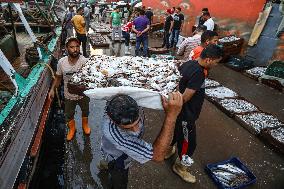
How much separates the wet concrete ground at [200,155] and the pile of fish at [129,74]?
1.53 metres

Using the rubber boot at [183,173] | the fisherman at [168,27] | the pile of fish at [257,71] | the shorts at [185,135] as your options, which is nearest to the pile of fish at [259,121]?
the rubber boot at [183,173]

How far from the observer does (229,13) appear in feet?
31.9

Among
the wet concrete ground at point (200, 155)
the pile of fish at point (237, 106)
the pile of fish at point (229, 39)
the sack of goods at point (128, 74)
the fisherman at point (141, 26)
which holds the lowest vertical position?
the wet concrete ground at point (200, 155)

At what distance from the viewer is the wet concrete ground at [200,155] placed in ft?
12.5

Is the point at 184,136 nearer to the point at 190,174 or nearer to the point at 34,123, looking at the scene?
the point at 190,174

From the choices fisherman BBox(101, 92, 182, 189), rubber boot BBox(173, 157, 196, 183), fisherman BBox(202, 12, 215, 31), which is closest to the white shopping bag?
fisherman BBox(101, 92, 182, 189)

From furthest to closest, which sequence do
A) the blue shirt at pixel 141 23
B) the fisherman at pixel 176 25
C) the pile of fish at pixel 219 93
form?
the fisherman at pixel 176 25
the blue shirt at pixel 141 23
the pile of fish at pixel 219 93

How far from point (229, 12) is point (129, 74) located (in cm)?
784

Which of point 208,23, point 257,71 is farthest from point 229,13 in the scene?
point 257,71

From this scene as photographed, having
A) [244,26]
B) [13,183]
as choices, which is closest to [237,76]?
[244,26]

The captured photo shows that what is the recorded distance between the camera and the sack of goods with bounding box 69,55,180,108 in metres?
3.24

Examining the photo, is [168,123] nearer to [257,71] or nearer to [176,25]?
[257,71]

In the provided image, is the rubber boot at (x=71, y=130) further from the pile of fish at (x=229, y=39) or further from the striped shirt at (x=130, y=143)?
the pile of fish at (x=229, y=39)

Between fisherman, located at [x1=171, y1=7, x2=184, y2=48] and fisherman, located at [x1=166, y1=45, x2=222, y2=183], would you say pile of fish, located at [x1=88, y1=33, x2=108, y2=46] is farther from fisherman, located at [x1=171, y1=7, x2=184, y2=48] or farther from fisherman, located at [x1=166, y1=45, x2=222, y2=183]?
fisherman, located at [x1=166, y1=45, x2=222, y2=183]
